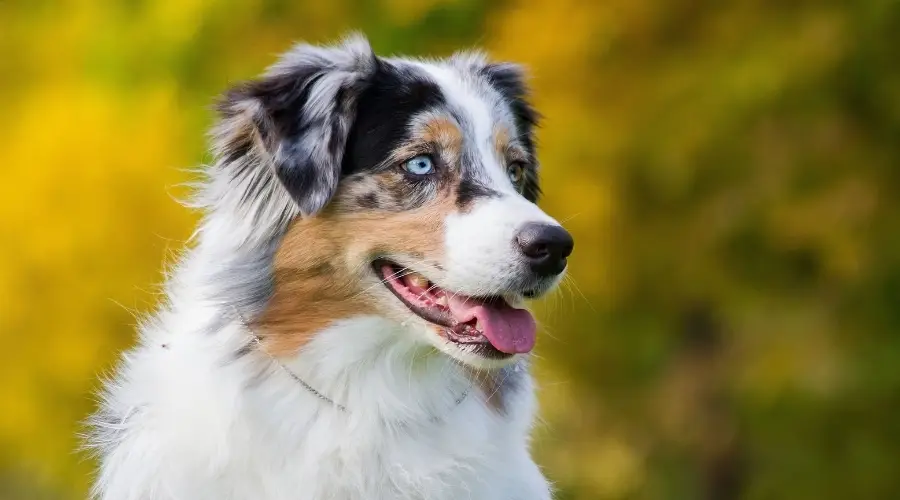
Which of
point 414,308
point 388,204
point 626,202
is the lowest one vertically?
point 626,202

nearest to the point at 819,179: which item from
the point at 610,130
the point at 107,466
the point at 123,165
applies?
the point at 610,130

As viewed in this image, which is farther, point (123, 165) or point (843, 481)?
point (843, 481)

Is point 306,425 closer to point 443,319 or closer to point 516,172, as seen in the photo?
point 443,319

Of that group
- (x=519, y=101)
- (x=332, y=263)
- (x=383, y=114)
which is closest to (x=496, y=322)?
(x=332, y=263)

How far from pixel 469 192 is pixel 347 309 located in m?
0.55

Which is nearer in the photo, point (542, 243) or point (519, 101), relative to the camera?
point (542, 243)

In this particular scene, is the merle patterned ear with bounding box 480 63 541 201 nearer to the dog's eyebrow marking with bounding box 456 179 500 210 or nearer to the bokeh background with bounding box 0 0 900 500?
the dog's eyebrow marking with bounding box 456 179 500 210

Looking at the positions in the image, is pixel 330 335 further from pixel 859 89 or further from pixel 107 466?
pixel 859 89

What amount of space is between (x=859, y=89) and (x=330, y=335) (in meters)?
4.89

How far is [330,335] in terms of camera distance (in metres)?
3.84

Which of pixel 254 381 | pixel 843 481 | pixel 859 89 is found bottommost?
pixel 843 481

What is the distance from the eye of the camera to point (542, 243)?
3508 mm

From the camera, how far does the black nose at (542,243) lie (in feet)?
11.5

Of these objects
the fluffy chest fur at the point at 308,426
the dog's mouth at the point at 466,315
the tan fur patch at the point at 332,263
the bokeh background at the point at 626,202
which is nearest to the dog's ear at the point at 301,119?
the tan fur patch at the point at 332,263
